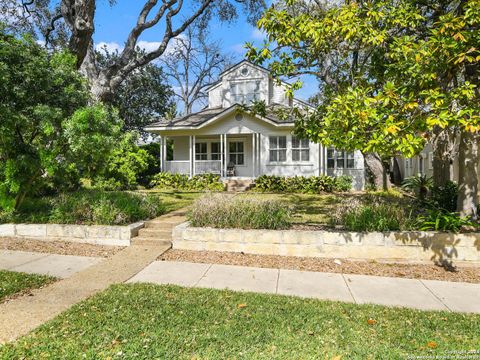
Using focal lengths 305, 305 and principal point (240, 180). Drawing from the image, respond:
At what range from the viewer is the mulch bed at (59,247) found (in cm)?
624

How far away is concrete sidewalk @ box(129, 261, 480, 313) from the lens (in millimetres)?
4145

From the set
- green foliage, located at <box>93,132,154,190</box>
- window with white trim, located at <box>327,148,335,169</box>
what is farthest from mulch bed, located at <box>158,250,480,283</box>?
window with white trim, located at <box>327,148,335,169</box>

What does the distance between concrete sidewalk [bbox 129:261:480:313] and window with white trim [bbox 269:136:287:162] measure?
12.6 meters

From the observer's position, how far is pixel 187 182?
17.5 m

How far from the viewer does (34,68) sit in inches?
265

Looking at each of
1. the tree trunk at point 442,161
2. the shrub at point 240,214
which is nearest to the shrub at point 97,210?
the shrub at point 240,214

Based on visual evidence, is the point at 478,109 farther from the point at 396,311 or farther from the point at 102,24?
the point at 102,24

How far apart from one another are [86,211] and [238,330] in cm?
562

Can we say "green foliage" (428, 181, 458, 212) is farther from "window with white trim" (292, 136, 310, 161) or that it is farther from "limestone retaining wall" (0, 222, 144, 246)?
"window with white trim" (292, 136, 310, 161)

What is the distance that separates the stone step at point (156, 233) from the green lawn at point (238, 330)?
2.83m

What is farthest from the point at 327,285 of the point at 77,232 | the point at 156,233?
the point at 77,232

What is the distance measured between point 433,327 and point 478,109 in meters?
2.97

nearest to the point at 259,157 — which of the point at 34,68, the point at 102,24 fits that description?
the point at 102,24

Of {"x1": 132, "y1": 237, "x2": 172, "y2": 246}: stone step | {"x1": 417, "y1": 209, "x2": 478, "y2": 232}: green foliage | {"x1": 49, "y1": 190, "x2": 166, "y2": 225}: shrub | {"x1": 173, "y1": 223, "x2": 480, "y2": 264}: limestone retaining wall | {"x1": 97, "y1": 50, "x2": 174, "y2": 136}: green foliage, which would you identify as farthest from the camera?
{"x1": 97, "y1": 50, "x2": 174, "y2": 136}: green foliage
